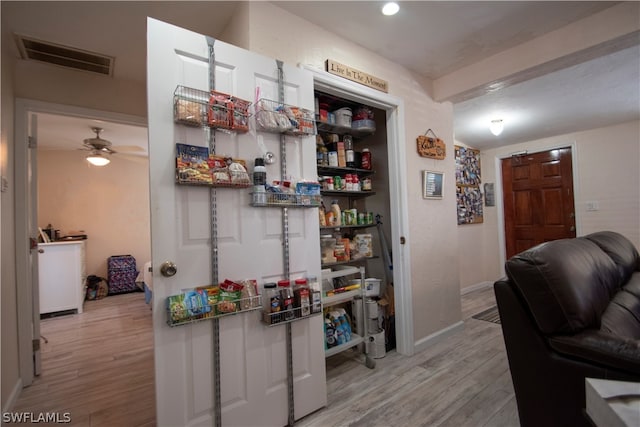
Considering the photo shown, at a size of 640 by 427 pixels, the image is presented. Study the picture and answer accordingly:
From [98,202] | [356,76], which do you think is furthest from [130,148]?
[356,76]

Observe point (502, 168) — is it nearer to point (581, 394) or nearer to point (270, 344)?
point (581, 394)

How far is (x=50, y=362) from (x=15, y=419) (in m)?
0.89

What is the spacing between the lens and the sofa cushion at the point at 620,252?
184cm

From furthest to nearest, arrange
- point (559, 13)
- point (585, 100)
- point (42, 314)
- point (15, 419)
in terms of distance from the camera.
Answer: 1. point (42, 314)
2. point (585, 100)
3. point (559, 13)
4. point (15, 419)

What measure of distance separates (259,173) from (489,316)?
10.6 feet

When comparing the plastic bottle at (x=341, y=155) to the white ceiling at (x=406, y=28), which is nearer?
the white ceiling at (x=406, y=28)

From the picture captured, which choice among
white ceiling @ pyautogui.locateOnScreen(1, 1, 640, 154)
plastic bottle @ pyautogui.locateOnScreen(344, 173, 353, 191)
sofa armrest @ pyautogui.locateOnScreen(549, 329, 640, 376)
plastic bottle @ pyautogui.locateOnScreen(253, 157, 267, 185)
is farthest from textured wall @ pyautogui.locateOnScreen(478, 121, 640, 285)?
plastic bottle @ pyautogui.locateOnScreen(253, 157, 267, 185)

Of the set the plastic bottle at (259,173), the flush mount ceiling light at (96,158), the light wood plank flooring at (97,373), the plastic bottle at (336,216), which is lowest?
the light wood plank flooring at (97,373)

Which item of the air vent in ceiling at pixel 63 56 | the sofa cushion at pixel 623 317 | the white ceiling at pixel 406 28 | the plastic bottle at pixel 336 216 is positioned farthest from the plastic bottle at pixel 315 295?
the air vent in ceiling at pixel 63 56

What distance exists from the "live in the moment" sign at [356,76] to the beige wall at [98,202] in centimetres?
509

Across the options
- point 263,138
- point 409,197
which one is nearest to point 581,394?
point 409,197

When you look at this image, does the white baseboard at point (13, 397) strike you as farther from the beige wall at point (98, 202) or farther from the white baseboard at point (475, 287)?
the white baseboard at point (475, 287)

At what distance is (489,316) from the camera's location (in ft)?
11.0

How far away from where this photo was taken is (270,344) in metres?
1.57
